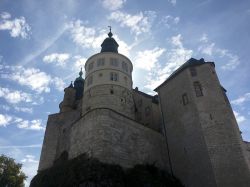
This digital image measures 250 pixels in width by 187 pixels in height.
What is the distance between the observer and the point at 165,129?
2430 centimetres

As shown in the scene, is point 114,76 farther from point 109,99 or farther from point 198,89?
point 198,89

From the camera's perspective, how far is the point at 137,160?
20.3 m

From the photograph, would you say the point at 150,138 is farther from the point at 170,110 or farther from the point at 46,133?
the point at 46,133

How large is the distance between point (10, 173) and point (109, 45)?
2114cm

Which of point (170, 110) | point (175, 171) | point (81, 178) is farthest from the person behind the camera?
point (170, 110)

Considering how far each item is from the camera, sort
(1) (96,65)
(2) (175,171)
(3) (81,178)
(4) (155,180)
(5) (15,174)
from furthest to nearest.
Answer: (5) (15,174)
(1) (96,65)
(2) (175,171)
(4) (155,180)
(3) (81,178)

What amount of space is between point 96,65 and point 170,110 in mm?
10748

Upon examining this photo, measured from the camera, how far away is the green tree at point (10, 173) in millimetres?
29938

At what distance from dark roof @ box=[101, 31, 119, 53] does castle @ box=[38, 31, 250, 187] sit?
2.55 m

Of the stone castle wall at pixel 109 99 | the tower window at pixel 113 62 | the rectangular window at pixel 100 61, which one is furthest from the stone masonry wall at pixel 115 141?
the tower window at pixel 113 62

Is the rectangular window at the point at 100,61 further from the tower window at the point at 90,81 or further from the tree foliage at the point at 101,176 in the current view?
the tree foliage at the point at 101,176

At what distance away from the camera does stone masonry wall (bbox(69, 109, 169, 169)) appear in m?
18.6

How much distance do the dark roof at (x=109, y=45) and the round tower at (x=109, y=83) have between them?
0.87m

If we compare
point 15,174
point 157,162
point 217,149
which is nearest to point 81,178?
point 157,162
